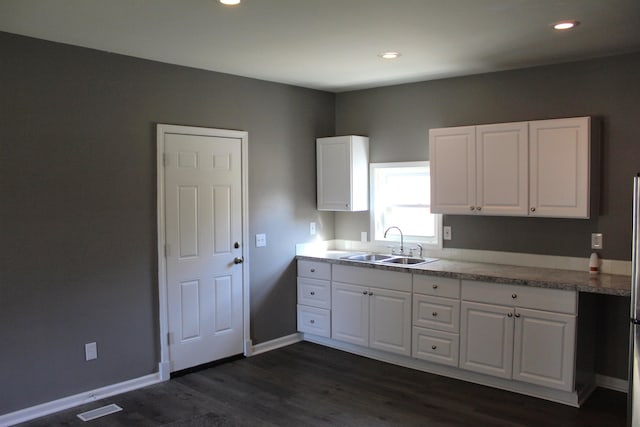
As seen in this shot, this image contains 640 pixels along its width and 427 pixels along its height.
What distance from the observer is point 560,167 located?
389cm

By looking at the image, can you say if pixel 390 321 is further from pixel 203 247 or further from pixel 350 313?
pixel 203 247

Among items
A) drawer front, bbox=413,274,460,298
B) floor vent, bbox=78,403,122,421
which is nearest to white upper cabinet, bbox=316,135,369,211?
drawer front, bbox=413,274,460,298

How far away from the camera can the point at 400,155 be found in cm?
520

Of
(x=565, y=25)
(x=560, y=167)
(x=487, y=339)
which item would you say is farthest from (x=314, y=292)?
(x=565, y=25)

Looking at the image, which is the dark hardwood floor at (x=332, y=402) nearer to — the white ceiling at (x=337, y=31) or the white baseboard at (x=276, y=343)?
the white baseboard at (x=276, y=343)

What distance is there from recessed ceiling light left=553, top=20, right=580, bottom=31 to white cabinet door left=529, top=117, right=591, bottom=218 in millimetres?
805

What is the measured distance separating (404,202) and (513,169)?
1366mm

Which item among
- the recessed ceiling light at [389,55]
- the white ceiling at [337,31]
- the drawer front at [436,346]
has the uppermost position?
the recessed ceiling light at [389,55]

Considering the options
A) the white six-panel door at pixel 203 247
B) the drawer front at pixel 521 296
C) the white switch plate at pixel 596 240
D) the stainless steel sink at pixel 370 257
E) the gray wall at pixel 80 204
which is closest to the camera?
the gray wall at pixel 80 204

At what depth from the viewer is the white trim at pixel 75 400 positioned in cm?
351

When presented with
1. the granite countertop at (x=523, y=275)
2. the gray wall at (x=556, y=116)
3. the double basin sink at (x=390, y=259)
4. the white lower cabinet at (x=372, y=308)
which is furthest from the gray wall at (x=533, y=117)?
the white lower cabinet at (x=372, y=308)

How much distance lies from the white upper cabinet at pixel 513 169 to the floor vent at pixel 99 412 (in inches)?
116

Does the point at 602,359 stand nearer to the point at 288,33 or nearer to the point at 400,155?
the point at 400,155

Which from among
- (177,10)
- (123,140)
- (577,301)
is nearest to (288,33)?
(177,10)
